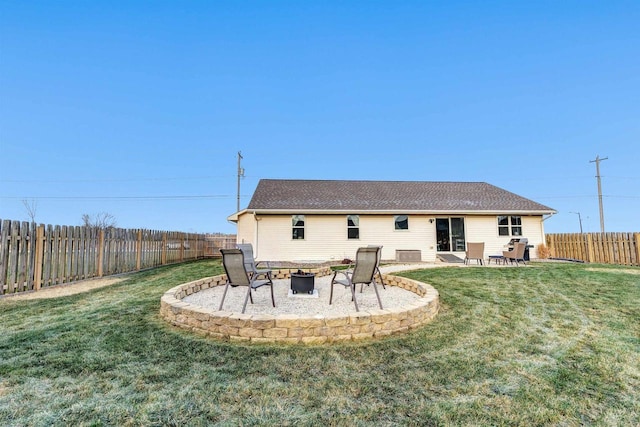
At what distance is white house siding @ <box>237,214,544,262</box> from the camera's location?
45.6 ft

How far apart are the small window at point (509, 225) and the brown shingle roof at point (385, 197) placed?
1.60 feet

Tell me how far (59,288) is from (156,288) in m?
2.58

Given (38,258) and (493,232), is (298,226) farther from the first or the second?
(493,232)

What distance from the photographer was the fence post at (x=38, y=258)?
6907 mm

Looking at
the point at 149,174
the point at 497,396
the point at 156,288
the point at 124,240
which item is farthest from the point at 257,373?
the point at 149,174

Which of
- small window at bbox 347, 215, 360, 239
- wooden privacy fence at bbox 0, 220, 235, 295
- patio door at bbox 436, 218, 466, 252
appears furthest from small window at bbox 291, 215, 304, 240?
patio door at bbox 436, 218, 466, 252

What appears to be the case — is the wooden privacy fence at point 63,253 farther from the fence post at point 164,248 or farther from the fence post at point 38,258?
the fence post at point 164,248

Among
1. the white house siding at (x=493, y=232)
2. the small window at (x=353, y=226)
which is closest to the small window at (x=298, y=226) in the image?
the small window at (x=353, y=226)

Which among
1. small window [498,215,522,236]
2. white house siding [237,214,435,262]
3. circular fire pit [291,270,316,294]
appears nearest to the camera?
circular fire pit [291,270,316,294]

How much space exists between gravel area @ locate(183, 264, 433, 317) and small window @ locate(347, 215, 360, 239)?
283 inches

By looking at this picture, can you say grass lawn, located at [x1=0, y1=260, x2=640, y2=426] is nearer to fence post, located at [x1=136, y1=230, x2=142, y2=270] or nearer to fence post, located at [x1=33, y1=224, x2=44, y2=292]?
fence post, located at [x1=33, y1=224, x2=44, y2=292]

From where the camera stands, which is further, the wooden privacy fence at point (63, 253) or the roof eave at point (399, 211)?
the roof eave at point (399, 211)

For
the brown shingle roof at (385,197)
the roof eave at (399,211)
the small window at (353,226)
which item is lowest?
the small window at (353,226)

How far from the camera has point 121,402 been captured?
2.19m
